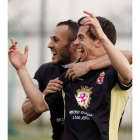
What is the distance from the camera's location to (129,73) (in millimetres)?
2197

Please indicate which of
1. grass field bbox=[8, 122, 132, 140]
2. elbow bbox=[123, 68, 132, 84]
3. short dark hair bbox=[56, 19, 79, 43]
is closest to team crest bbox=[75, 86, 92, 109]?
elbow bbox=[123, 68, 132, 84]

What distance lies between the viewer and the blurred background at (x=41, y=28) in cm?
337

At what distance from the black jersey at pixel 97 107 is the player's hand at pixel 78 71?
0.05 meters

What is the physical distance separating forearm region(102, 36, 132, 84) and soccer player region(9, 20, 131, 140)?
52 centimetres

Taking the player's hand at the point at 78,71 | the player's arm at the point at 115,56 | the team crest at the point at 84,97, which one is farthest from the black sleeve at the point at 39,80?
the player's arm at the point at 115,56

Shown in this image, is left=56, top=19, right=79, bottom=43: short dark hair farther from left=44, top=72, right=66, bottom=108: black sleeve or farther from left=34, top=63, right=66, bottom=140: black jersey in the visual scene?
left=44, top=72, right=66, bottom=108: black sleeve

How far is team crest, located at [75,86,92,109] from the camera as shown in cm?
237

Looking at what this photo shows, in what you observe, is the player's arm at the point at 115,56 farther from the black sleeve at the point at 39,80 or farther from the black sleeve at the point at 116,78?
the black sleeve at the point at 39,80

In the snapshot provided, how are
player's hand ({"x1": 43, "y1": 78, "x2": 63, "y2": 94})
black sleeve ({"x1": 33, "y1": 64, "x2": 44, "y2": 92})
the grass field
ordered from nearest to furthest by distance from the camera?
player's hand ({"x1": 43, "y1": 78, "x2": 63, "y2": 94}) → black sleeve ({"x1": 33, "y1": 64, "x2": 44, "y2": 92}) → the grass field

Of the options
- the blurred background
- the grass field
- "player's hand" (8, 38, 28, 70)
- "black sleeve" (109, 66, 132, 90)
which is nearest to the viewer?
"black sleeve" (109, 66, 132, 90)

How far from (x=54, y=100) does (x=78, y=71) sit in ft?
0.91

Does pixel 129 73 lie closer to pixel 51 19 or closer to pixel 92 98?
pixel 92 98

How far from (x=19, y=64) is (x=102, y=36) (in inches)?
26.8
